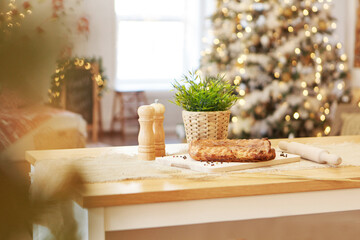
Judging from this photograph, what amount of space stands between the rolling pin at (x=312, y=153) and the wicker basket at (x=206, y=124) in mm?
217

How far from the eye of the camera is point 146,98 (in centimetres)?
685

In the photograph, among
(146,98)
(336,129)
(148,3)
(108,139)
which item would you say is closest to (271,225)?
(336,129)

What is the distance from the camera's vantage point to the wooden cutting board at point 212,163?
1304mm

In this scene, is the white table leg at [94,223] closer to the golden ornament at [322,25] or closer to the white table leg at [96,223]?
the white table leg at [96,223]

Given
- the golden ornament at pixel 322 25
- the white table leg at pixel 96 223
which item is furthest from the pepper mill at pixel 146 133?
the golden ornament at pixel 322 25

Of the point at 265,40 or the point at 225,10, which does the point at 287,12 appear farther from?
the point at 225,10

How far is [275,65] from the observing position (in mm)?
4562

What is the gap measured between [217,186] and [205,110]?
0.40 metres

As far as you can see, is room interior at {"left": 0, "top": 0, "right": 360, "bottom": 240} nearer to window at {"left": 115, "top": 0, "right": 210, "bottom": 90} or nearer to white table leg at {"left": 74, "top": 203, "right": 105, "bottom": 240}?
window at {"left": 115, "top": 0, "right": 210, "bottom": 90}

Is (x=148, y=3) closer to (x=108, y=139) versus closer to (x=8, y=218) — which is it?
(x=108, y=139)

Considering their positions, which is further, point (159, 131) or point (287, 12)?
point (287, 12)

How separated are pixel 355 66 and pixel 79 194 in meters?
6.70

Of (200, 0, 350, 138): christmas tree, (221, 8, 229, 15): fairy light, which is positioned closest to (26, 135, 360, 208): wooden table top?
(200, 0, 350, 138): christmas tree

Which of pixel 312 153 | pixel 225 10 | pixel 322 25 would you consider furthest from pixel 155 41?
pixel 312 153
